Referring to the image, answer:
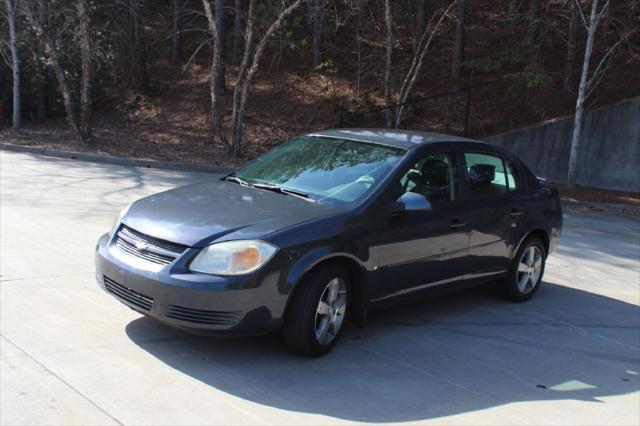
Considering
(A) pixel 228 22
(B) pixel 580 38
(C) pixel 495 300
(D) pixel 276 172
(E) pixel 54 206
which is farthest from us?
(A) pixel 228 22

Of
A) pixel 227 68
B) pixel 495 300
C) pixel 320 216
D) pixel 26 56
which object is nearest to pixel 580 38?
pixel 227 68

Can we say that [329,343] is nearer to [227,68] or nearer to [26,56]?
[26,56]

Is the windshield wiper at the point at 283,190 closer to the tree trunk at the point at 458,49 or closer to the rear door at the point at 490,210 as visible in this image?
the rear door at the point at 490,210

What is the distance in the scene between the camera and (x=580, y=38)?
24328 mm

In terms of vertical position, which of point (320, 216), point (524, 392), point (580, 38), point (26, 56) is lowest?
point (524, 392)

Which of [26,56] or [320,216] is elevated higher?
[26,56]

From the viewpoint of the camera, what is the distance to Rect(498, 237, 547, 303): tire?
6766mm

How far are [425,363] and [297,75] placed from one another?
69.9ft

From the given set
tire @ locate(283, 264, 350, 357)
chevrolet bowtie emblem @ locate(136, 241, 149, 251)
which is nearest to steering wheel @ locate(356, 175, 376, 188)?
tire @ locate(283, 264, 350, 357)

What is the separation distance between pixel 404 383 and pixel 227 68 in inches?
944

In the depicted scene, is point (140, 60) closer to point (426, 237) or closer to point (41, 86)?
point (41, 86)

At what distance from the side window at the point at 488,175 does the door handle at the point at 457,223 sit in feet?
1.10

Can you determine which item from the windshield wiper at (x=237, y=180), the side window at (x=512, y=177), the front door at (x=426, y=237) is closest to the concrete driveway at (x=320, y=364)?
the front door at (x=426, y=237)

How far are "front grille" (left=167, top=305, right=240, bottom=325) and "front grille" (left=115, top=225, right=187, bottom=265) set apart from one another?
325mm
